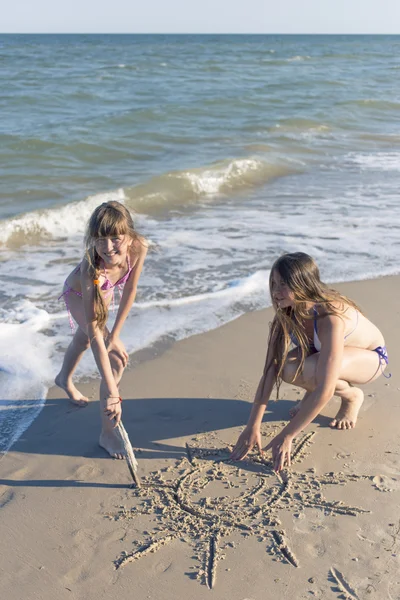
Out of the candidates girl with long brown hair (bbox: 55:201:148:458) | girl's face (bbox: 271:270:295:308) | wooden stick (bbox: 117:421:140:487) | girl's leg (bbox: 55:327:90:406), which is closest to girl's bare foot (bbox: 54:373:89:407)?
girl's leg (bbox: 55:327:90:406)

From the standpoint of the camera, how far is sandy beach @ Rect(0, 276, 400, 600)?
253 centimetres

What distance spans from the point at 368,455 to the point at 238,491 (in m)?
0.69

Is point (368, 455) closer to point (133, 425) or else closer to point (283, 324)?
point (283, 324)

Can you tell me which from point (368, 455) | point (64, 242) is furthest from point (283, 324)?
point (64, 242)

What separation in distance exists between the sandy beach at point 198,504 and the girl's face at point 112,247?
34.8 inches

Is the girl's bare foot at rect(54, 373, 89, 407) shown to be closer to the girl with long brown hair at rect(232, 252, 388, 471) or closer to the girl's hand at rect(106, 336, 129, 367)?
the girl's hand at rect(106, 336, 129, 367)

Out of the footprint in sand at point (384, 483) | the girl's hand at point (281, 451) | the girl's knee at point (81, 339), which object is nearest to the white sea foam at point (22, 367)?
the girl's knee at point (81, 339)

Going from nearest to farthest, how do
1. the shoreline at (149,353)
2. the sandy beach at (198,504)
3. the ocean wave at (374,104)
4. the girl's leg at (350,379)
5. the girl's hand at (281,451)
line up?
the sandy beach at (198,504)
the girl's hand at (281,451)
the girl's leg at (350,379)
the shoreline at (149,353)
the ocean wave at (374,104)

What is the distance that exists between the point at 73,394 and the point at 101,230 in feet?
3.37

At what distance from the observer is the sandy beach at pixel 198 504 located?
8.30 ft

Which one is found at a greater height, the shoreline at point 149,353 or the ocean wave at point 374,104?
the ocean wave at point 374,104

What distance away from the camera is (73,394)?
3.79 m

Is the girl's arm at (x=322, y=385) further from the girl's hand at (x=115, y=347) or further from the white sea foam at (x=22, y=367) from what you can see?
the white sea foam at (x=22, y=367)

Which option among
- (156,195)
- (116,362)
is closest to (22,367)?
(116,362)
